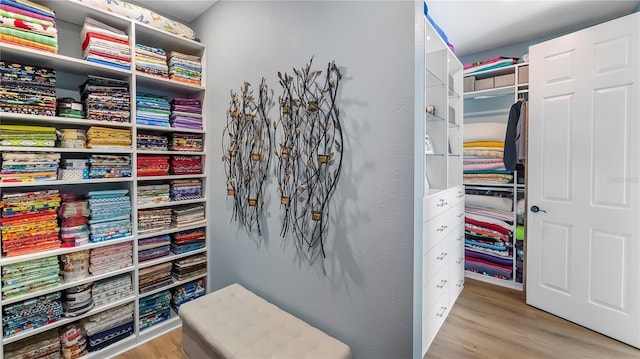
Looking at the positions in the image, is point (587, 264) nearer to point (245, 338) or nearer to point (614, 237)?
point (614, 237)

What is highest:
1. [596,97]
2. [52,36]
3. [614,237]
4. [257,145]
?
[52,36]

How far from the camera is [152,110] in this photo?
6.85 feet

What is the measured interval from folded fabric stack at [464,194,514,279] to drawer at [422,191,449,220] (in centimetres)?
134

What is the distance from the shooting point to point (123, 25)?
1.94 meters

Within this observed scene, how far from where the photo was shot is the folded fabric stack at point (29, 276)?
1513 millimetres

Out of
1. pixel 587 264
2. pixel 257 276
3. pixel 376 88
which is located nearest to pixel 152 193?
pixel 257 276

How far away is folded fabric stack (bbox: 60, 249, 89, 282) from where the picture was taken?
1713 millimetres

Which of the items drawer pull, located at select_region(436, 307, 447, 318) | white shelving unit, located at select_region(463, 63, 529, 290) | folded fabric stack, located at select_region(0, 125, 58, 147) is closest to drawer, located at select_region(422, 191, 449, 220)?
drawer pull, located at select_region(436, 307, 447, 318)

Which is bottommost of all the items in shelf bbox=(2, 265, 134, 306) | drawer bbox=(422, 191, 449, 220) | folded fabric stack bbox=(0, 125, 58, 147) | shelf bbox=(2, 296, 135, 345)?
shelf bbox=(2, 296, 135, 345)

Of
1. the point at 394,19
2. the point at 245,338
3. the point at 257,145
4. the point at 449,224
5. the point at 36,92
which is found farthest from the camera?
the point at 449,224

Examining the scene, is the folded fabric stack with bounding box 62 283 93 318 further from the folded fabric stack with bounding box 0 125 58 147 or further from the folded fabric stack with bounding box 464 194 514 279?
the folded fabric stack with bounding box 464 194 514 279

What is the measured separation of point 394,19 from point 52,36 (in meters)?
2.03

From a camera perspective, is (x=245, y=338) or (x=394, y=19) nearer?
(x=394, y=19)

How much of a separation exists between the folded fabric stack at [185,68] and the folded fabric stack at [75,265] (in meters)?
1.43
